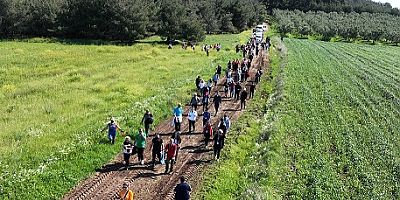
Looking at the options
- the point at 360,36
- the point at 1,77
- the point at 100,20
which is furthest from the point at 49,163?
the point at 360,36

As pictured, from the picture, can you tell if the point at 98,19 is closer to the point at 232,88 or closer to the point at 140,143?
the point at 232,88

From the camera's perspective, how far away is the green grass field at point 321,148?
2117cm

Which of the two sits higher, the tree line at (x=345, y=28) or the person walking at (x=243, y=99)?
the tree line at (x=345, y=28)

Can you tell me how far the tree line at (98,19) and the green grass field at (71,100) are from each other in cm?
1326

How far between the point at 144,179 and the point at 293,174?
25.7 feet

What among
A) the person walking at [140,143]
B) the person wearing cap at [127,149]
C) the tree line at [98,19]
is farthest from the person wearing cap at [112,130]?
the tree line at [98,19]

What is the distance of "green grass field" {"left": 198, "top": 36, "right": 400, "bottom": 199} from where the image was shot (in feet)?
69.5

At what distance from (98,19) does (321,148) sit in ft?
205

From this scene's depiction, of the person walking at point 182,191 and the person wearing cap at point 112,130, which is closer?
the person walking at point 182,191

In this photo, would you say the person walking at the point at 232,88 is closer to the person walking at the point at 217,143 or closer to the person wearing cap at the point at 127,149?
the person walking at the point at 217,143

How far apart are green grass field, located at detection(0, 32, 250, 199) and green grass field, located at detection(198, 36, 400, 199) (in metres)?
6.89

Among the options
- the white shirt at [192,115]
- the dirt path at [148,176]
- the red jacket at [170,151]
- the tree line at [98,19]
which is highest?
the tree line at [98,19]

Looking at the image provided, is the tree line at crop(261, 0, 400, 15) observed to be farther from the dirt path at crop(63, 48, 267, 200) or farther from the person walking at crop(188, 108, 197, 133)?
the dirt path at crop(63, 48, 267, 200)

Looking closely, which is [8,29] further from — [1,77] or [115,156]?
[115,156]
